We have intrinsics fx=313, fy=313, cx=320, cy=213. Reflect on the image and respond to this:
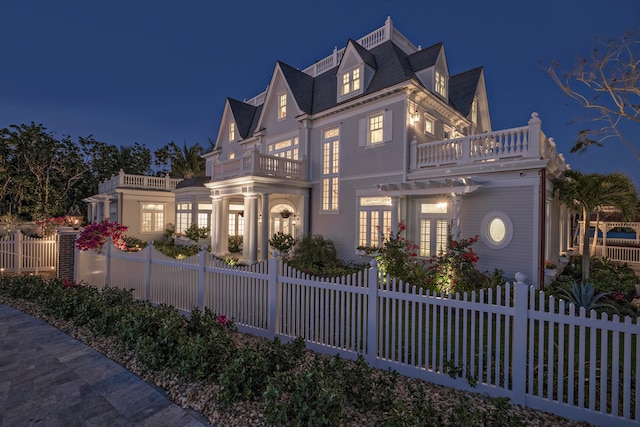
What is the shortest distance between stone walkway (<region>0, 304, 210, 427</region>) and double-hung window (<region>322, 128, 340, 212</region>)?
10.9m

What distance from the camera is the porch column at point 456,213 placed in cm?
1047

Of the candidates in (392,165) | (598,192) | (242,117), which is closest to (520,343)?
(392,165)

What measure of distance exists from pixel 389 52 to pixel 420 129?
4171 mm

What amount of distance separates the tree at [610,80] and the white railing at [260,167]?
34.3ft

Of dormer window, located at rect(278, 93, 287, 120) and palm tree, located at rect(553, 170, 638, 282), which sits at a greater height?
dormer window, located at rect(278, 93, 287, 120)

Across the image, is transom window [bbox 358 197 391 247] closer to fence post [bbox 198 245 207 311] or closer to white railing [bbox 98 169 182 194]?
fence post [bbox 198 245 207 311]

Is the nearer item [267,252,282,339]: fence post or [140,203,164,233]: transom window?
[267,252,282,339]: fence post

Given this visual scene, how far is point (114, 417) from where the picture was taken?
11.7ft

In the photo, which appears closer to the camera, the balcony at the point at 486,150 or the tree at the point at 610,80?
the tree at the point at 610,80

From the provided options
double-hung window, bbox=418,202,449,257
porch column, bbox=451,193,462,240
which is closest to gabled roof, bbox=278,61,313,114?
double-hung window, bbox=418,202,449,257

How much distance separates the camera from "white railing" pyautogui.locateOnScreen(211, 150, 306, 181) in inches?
553

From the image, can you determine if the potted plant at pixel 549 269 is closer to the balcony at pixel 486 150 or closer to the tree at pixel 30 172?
the balcony at pixel 486 150

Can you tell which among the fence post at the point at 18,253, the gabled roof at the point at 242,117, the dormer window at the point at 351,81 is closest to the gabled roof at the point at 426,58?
the dormer window at the point at 351,81

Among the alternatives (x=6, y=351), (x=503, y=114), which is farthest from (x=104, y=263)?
(x=503, y=114)
